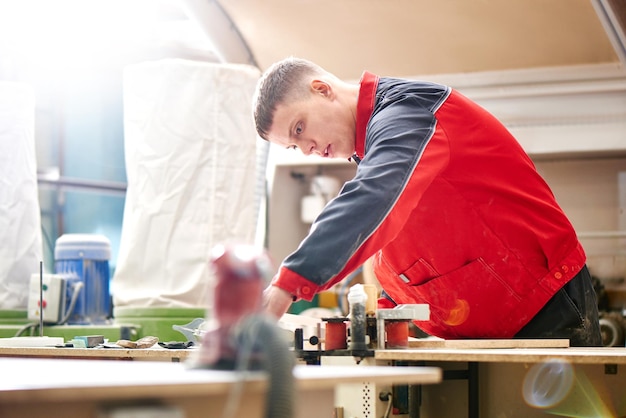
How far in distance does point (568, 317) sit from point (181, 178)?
2322 millimetres

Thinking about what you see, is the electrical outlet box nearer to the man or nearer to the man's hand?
the man

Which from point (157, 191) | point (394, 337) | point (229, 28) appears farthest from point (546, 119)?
point (394, 337)

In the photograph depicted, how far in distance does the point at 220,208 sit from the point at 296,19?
1197 mm

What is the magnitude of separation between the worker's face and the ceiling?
237cm

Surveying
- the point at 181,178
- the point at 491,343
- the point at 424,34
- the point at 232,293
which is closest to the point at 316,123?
the point at 491,343

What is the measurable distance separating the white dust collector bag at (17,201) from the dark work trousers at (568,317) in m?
2.67

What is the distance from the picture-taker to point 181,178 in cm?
420

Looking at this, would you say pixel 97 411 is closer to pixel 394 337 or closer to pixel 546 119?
pixel 394 337

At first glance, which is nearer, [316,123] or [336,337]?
[336,337]

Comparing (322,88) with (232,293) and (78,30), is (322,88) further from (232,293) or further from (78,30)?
(78,30)

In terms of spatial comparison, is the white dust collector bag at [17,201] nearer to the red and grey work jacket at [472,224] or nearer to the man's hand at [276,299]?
the red and grey work jacket at [472,224]

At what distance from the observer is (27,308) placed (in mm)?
4195

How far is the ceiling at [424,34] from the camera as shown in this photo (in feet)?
14.8

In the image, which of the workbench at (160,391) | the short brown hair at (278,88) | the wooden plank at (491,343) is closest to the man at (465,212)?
the short brown hair at (278,88)
